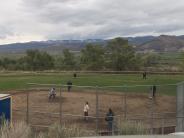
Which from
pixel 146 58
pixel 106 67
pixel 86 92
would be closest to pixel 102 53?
pixel 106 67

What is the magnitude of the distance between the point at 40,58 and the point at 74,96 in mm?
45755

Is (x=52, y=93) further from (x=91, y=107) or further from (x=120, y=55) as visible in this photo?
(x=120, y=55)

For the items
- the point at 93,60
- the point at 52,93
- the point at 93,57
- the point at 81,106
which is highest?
the point at 93,57

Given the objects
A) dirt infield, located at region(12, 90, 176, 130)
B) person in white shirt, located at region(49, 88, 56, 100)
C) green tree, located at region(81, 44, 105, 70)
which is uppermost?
green tree, located at region(81, 44, 105, 70)

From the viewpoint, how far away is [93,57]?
7738 centimetres

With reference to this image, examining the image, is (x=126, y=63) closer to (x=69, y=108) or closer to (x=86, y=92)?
(x=86, y=92)

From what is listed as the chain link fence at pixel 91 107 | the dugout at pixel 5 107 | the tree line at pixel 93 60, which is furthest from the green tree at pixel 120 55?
the dugout at pixel 5 107

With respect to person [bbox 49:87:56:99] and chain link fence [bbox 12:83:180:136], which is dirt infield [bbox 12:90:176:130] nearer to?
chain link fence [bbox 12:83:180:136]

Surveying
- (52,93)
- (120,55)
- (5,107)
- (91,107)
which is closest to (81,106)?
(91,107)

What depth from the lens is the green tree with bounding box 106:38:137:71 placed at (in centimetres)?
7494

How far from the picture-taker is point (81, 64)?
7794 centimetres

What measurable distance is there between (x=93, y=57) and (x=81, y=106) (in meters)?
43.8

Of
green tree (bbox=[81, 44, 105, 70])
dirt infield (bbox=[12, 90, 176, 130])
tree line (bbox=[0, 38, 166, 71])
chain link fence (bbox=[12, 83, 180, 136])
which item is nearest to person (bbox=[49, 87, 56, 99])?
chain link fence (bbox=[12, 83, 180, 136])

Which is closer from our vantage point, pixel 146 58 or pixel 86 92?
pixel 86 92
